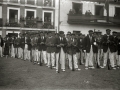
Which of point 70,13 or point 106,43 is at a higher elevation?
point 70,13

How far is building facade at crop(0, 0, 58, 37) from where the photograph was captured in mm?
17703

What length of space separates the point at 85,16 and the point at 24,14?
8074mm

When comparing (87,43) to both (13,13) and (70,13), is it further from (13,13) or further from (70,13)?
(13,13)

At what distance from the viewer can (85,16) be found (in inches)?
819

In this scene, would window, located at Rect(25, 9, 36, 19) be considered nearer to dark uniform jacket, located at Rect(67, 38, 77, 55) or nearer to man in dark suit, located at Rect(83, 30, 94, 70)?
man in dark suit, located at Rect(83, 30, 94, 70)

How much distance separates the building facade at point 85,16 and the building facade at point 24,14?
1.31 m

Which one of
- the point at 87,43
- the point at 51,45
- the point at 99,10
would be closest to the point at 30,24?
the point at 51,45

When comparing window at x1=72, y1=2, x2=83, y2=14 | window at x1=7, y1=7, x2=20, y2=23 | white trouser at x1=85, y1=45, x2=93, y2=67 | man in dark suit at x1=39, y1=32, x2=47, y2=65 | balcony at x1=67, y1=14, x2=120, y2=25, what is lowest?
white trouser at x1=85, y1=45, x2=93, y2=67

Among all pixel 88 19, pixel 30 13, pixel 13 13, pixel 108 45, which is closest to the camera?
pixel 108 45

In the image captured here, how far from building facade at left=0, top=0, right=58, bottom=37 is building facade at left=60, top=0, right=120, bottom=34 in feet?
4.31

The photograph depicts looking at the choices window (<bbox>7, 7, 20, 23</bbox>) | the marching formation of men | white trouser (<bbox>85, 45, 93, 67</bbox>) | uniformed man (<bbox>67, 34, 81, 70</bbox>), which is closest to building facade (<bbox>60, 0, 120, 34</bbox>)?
window (<bbox>7, 7, 20, 23</bbox>)

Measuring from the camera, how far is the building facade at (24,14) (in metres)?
17.7

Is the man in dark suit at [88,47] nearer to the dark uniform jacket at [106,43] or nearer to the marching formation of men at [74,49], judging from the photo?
the marching formation of men at [74,49]

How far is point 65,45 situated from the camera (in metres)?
8.60
